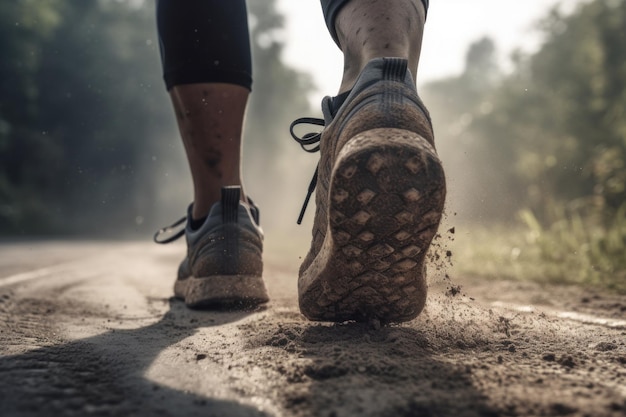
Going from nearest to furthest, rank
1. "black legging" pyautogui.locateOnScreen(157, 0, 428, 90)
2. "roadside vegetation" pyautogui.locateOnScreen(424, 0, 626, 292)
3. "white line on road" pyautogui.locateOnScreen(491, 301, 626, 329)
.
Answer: "white line on road" pyautogui.locateOnScreen(491, 301, 626, 329)
"black legging" pyautogui.locateOnScreen(157, 0, 428, 90)
"roadside vegetation" pyautogui.locateOnScreen(424, 0, 626, 292)

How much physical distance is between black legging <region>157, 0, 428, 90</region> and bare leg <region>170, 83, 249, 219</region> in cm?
4

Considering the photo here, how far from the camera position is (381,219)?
109 cm

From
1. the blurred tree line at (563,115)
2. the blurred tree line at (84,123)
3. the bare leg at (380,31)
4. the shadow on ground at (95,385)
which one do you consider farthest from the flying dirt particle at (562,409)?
the blurred tree line at (84,123)

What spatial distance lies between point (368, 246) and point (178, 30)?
4.31 feet

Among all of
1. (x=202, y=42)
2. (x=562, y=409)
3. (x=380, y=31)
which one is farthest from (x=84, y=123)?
(x=562, y=409)

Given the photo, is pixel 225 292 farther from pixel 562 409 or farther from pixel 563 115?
pixel 563 115

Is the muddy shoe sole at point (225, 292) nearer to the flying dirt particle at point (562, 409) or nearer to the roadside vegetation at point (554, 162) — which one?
the roadside vegetation at point (554, 162)

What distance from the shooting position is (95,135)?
73.0 feet

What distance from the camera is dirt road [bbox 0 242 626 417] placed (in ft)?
2.63

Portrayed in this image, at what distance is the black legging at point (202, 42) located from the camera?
1.98 m

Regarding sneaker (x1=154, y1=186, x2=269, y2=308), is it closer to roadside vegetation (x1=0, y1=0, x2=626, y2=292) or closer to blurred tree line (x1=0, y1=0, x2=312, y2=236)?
roadside vegetation (x1=0, y1=0, x2=626, y2=292)

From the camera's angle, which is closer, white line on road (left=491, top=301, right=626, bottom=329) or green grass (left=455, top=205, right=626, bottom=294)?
white line on road (left=491, top=301, right=626, bottom=329)

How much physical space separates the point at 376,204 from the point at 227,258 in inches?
36.9

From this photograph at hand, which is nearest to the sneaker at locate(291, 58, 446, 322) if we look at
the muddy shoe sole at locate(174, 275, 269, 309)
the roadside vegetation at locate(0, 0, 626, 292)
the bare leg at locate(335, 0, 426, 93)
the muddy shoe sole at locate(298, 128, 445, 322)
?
the muddy shoe sole at locate(298, 128, 445, 322)
